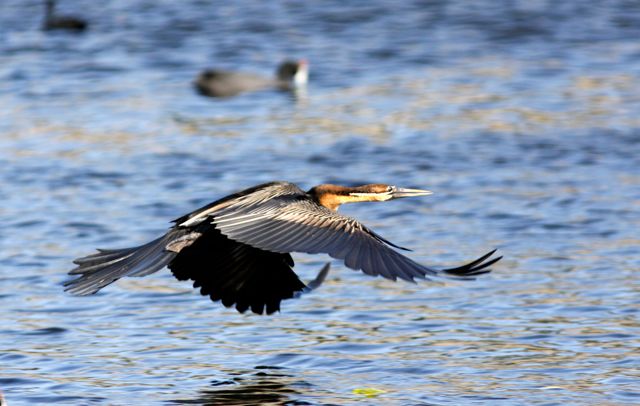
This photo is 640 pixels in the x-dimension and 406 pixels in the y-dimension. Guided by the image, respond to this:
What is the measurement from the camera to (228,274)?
735 centimetres

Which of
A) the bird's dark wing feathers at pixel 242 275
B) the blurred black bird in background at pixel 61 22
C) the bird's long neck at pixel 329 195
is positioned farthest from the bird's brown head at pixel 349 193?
the blurred black bird in background at pixel 61 22

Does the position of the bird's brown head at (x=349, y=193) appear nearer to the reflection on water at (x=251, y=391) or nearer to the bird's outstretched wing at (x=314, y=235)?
the bird's outstretched wing at (x=314, y=235)

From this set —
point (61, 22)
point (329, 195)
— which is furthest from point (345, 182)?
point (61, 22)

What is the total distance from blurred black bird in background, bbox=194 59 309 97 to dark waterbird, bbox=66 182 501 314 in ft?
25.0

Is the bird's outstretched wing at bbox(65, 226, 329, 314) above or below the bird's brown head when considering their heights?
below

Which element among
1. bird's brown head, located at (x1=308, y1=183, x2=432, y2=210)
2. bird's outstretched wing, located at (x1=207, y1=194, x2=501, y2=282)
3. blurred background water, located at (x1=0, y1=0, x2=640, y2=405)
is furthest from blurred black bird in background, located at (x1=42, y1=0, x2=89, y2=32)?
bird's outstretched wing, located at (x1=207, y1=194, x2=501, y2=282)

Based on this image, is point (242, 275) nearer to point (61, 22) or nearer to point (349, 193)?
point (349, 193)

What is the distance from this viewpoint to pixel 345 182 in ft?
38.2

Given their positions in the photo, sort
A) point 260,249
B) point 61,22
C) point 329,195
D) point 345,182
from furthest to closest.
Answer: point 61,22 < point 345,182 < point 329,195 < point 260,249

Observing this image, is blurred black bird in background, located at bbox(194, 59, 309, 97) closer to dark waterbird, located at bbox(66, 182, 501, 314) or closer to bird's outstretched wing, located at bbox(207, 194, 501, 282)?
dark waterbird, located at bbox(66, 182, 501, 314)

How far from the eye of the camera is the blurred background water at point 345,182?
23.2 ft

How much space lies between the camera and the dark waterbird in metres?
6.23

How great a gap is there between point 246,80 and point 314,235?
9232 millimetres

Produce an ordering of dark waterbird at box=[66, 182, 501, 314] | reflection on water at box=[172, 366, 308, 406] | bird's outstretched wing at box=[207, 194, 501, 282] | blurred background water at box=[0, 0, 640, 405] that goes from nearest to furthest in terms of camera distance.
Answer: bird's outstretched wing at box=[207, 194, 501, 282] < dark waterbird at box=[66, 182, 501, 314] < reflection on water at box=[172, 366, 308, 406] < blurred background water at box=[0, 0, 640, 405]
